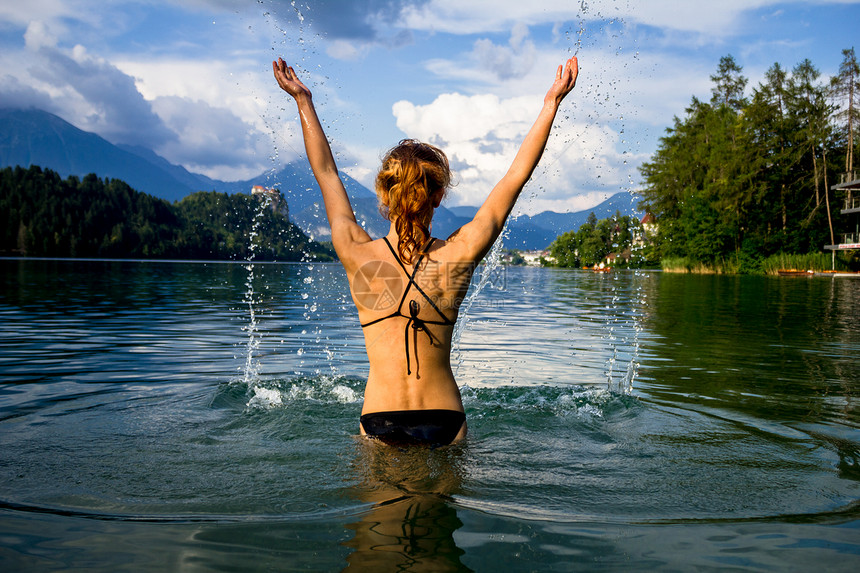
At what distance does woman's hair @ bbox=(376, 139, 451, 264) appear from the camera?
321 cm

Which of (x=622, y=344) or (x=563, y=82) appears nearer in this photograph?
(x=563, y=82)

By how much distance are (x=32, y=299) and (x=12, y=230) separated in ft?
312

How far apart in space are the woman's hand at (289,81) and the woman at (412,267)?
4cm

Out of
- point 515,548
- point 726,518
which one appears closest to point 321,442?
point 515,548

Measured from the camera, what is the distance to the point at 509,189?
11.3 feet

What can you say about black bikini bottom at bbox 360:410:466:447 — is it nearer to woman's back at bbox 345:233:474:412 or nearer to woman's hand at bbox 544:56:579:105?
woman's back at bbox 345:233:474:412

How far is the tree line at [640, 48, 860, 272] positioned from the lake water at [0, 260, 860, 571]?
187 feet

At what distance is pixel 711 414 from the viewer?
19.9 feet

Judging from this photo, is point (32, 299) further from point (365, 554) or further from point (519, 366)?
point (365, 554)

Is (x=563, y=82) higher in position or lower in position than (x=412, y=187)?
higher

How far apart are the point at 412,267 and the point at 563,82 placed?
1460mm

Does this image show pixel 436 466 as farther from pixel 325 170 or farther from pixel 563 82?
pixel 563 82

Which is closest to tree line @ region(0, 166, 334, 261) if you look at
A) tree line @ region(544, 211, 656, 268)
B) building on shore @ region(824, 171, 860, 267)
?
tree line @ region(544, 211, 656, 268)

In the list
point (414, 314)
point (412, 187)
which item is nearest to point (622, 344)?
point (414, 314)
